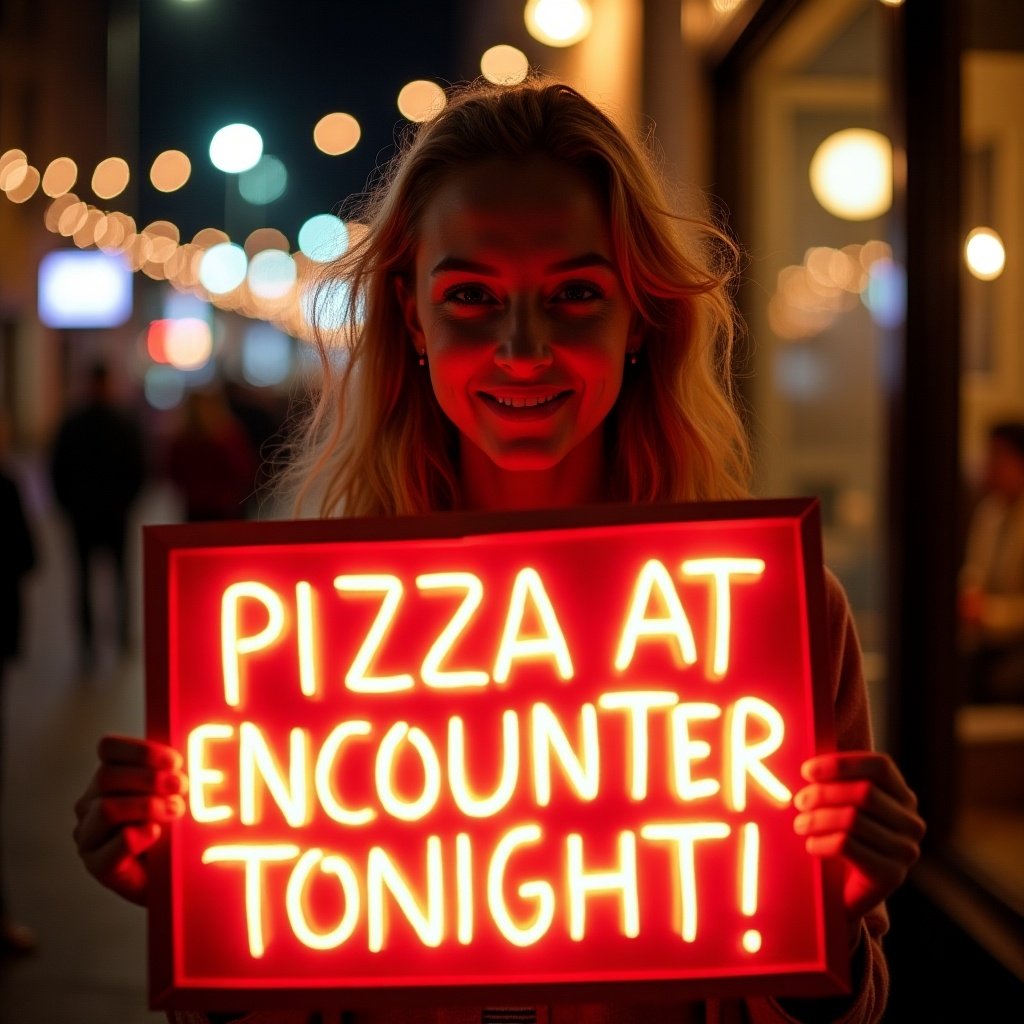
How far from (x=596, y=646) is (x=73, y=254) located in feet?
65.9

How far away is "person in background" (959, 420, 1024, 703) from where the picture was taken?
4.59 meters

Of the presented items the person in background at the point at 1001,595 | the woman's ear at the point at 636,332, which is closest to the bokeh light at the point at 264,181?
the person in background at the point at 1001,595

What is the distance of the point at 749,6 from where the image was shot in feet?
15.0

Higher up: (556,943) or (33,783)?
(556,943)

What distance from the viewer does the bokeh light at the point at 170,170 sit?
27.6ft

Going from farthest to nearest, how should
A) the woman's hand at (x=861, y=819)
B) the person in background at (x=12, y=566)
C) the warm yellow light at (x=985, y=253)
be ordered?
the warm yellow light at (x=985, y=253) → the person in background at (x=12, y=566) → the woman's hand at (x=861, y=819)

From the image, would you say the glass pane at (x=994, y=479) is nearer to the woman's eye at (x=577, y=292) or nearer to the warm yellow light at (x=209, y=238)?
the woman's eye at (x=577, y=292)


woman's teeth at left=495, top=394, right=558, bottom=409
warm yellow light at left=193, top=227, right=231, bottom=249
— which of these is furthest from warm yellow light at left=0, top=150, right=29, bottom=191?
woman's teeth at left=495, top=394, right=558, bottom=409

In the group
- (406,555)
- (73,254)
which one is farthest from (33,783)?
(73,254)

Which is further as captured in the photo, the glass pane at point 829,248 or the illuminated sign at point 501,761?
the glass pane at point 829,248

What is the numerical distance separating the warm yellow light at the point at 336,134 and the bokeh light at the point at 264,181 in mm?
610

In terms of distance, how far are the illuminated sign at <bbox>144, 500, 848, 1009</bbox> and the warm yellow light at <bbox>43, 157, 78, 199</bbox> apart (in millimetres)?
12097

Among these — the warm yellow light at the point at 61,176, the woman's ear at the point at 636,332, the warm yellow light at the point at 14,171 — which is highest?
the warm yellow light at the point at 61,176

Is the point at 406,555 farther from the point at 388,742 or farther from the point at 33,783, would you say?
the point at 33,783
